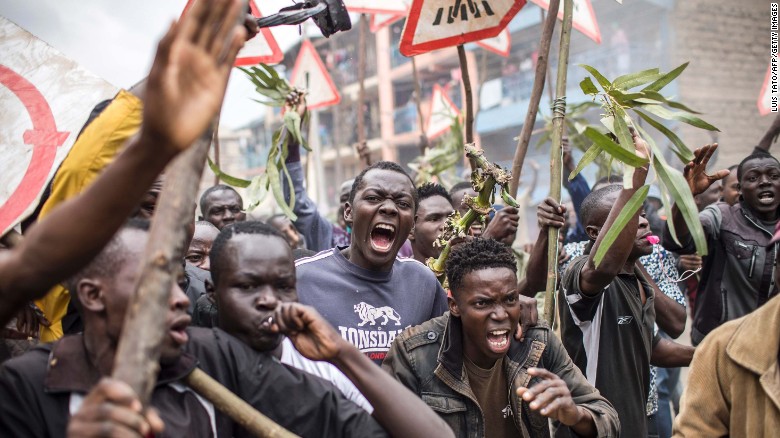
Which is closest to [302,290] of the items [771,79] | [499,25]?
[499,25]

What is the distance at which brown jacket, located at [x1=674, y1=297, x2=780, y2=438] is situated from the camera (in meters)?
2.08

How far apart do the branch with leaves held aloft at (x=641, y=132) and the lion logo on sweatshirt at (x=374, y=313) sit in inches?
37.7

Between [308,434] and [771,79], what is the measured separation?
5986mm

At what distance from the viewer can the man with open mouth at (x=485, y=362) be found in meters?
2.78

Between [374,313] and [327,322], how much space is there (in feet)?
3.73

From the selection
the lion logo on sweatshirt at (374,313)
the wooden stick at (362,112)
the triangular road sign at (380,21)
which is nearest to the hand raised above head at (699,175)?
the lion logo on sweatshirt at (374,313)

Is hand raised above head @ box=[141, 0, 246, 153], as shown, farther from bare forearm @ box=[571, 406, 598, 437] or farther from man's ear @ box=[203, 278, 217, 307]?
bare forearm @ box=[571, 406, 598, 437]

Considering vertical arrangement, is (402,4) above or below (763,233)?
above

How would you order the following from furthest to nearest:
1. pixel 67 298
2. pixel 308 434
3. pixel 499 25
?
pixel 499 25
pixel 67 298
pixel 308 434

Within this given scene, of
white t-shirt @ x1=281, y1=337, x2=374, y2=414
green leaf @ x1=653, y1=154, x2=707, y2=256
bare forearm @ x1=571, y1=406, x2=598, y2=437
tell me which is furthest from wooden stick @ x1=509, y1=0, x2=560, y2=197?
white t-shirt @ x1=281, y1=337, x2=374, y2=414

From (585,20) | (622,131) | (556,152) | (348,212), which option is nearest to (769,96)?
(585,20)

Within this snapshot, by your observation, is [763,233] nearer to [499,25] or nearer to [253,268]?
[499,25]

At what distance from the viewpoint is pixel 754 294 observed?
4711 mm

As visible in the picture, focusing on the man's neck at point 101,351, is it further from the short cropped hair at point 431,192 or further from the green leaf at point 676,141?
the short cropped hair at point 431,192
